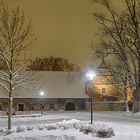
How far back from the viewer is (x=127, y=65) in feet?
178

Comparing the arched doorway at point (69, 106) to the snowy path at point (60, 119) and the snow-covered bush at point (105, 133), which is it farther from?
the snow-covered bush at point (105, 133)

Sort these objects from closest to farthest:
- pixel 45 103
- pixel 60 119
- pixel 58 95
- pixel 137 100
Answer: pixel 60 119 → pixel 137 100 → pixel 45 103 → pixel 58 95

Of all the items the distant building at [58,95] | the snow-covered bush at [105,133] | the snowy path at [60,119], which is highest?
the distant building at [58,95]

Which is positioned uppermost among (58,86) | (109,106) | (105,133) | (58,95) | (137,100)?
(58,86)

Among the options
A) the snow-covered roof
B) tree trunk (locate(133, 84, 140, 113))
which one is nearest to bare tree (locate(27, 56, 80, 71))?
the snow-covered roof

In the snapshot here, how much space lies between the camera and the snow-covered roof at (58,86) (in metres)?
77.4

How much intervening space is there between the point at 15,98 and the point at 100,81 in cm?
1869

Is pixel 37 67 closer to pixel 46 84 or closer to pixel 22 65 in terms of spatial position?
pixel 46 84

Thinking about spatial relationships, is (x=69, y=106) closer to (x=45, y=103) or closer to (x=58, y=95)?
(x=58, y=95)

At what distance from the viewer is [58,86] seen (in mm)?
81000

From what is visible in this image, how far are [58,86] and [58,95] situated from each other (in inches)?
119

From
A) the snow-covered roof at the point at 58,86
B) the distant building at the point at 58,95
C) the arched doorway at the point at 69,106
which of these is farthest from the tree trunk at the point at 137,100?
the snow-covered roof at the point at 58,86

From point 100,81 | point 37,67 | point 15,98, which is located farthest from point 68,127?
point 37,67

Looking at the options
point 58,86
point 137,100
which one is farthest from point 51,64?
point 137,100
